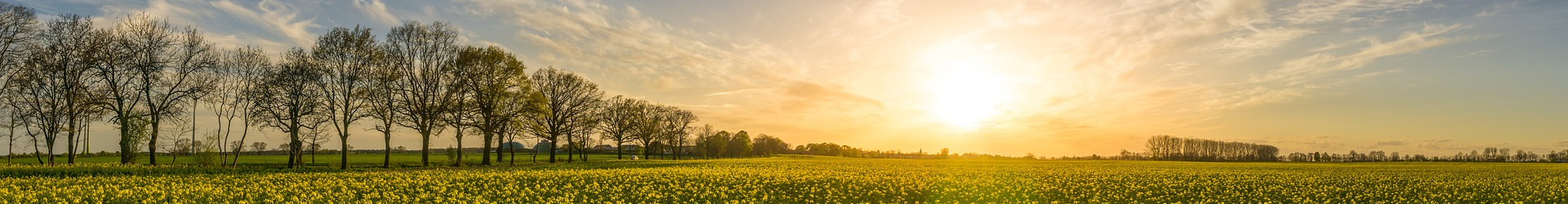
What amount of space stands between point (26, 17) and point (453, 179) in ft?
87.0

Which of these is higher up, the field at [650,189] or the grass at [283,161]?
the field at [650,189]

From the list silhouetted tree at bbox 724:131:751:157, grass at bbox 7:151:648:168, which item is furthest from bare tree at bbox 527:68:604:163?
silhouetted tree at bbox 724:131:751:157

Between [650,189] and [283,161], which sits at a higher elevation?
[650,189]

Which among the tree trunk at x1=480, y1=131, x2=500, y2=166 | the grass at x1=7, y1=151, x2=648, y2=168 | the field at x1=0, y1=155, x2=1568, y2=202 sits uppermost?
the tree trunk at x1=480, y1=131, x2=500, y2=166

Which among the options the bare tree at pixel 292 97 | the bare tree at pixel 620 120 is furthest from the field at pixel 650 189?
the bare tree at pixel 620 120

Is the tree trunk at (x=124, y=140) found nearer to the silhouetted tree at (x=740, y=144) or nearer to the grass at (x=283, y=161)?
the grass at (x=283, y=161)

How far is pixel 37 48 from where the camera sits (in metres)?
39.9

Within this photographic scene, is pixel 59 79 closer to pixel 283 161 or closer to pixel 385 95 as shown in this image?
pixel 385 95

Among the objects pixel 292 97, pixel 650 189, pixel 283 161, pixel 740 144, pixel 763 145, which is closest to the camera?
pixel 650 189

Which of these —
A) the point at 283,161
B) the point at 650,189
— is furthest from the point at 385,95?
the point at 283,161

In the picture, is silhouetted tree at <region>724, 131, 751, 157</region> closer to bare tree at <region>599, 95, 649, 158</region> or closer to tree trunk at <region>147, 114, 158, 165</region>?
bare tree at <region>599, 95, 649, 158</region>

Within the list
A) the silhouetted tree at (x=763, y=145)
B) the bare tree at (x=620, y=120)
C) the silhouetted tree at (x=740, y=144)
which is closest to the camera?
the bare tree at (x=620, y=120)

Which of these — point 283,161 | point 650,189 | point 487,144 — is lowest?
point 283,161

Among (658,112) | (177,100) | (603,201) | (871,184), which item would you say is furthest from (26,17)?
(658,112)
